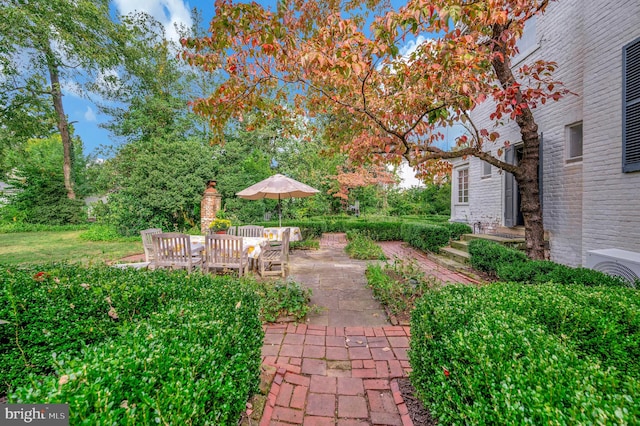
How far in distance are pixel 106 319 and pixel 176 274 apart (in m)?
0.63

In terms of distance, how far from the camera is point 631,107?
386cm

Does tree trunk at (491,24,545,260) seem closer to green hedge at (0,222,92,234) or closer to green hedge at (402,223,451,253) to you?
green hedge at (402,223,451,253)

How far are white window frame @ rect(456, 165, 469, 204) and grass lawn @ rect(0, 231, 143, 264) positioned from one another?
10585mm

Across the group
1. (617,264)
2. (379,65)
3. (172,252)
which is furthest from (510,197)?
(172,252)

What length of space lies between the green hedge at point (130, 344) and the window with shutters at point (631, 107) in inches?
215

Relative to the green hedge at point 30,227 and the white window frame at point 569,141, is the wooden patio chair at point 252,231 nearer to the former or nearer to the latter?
the white window frame at point 569,141

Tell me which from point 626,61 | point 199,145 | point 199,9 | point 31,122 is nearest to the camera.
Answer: point 626,61

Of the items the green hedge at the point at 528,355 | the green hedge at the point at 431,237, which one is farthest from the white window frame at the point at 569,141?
the green hedge at the point at 528,355

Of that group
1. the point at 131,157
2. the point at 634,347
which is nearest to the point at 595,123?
A: the point at 634,347

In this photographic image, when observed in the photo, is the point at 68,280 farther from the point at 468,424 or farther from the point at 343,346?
the point at 468,424

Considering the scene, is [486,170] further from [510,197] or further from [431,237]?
[431,237]

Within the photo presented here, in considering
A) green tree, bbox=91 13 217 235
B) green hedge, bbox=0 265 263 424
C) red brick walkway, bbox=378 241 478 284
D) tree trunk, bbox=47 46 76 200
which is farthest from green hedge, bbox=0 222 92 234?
red brick walkway, bbox=378 241 478 284

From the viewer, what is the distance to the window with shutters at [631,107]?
12.5 feet

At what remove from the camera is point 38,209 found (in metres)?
14.5
